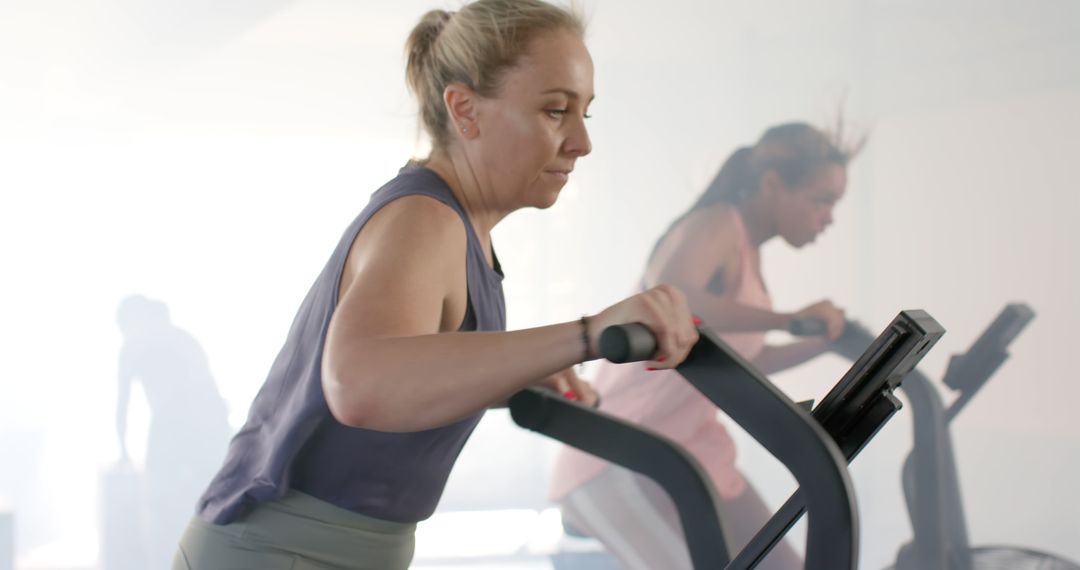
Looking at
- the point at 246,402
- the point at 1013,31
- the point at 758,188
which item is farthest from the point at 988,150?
the point at 246,402

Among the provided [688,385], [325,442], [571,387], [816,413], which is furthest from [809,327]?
[325,442]

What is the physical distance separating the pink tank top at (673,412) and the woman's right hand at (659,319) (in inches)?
65.9

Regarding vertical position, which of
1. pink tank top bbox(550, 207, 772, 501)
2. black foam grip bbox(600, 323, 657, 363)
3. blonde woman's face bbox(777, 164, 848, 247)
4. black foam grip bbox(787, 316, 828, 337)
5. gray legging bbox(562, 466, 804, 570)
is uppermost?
blonde woman's face bbox(777, 164, 848, 247)

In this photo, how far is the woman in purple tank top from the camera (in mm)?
969

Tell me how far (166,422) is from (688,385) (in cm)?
192

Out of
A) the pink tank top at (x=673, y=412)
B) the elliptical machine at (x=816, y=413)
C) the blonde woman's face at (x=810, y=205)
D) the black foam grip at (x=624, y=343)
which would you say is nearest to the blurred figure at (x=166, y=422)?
the pink tank top at (x=673, y=412)

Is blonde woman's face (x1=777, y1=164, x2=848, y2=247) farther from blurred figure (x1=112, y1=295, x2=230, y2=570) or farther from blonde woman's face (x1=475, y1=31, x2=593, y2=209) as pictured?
blurred figure (x1=112, y1=295, x2=230, y2=570)

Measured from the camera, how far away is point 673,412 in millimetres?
2768

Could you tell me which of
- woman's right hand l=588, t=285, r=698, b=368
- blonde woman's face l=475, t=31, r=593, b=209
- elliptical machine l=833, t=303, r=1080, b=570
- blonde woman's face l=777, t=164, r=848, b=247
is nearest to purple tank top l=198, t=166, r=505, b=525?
blonde woman's face l=475, t=31, r=593, b=209

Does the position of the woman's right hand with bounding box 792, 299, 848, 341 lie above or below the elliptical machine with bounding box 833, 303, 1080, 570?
above

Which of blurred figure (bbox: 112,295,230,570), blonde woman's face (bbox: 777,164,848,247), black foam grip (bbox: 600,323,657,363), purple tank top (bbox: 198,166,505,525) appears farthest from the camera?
blurred figure (bbox: 112,295,230,570)

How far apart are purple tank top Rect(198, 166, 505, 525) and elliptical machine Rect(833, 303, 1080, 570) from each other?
132 cm

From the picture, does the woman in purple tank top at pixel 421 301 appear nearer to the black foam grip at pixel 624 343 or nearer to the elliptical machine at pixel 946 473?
the black foam grip at pixel 624 343

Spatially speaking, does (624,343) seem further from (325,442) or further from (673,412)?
(673,412)
